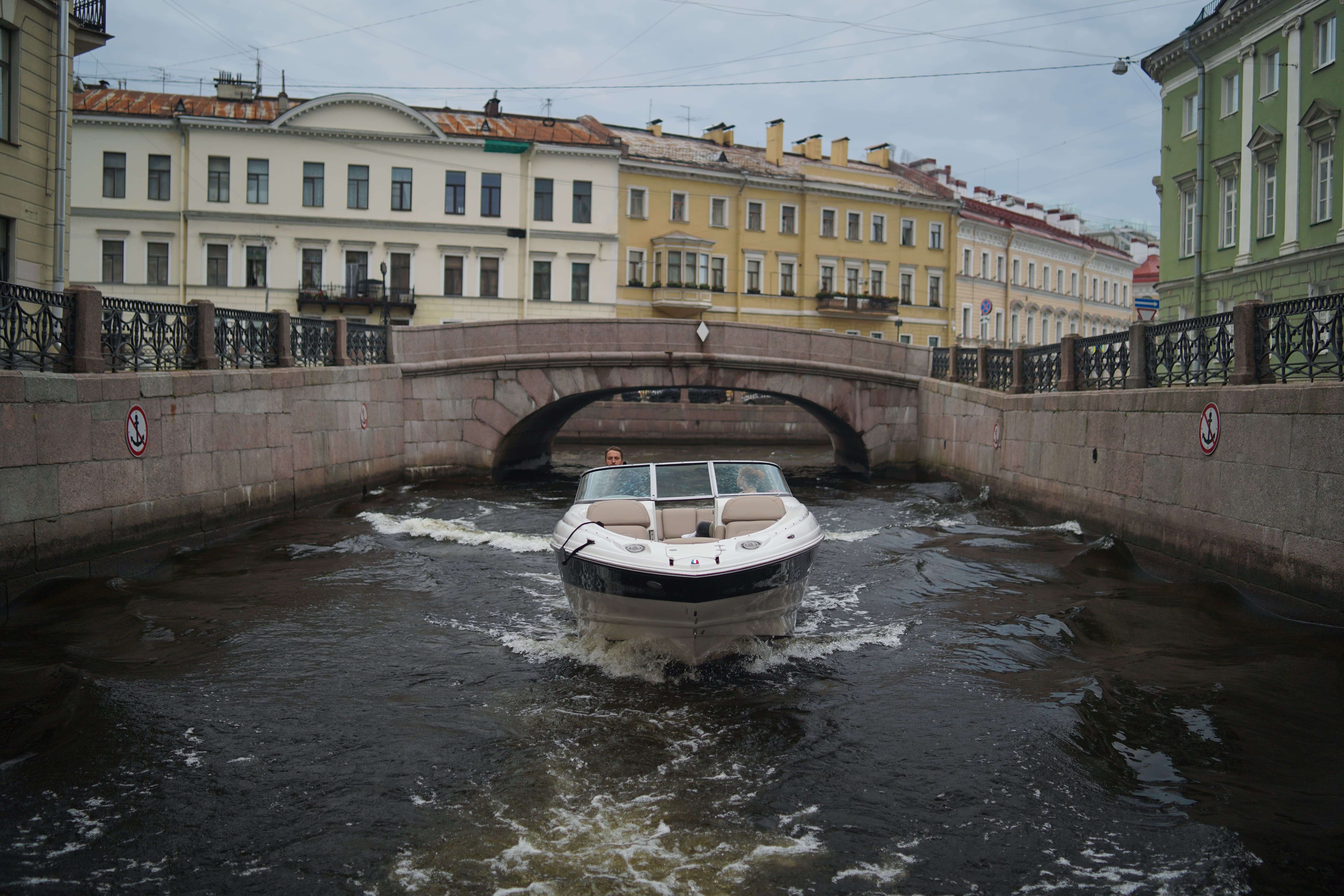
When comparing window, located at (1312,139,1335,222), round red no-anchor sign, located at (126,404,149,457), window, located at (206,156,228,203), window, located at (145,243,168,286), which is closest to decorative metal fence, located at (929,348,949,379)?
window, located at (1312,139,1335,222)

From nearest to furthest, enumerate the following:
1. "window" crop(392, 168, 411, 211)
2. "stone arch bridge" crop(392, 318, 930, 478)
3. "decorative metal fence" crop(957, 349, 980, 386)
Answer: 1. "stone arch bridge" crop(392, 318, 930, 478)
2. "decorative metal fence" crop(957, 349, 980, 386)
3. "window" crop(392, 168, 411, 211)

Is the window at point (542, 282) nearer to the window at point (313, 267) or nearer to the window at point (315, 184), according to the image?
the window at point (313, 267)

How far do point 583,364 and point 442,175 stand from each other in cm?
1866

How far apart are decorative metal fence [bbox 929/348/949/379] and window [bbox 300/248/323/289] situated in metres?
22.4

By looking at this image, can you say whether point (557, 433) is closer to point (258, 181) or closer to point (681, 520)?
point (258, 181)

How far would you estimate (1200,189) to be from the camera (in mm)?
27078

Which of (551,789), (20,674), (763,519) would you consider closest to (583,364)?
(763,519)

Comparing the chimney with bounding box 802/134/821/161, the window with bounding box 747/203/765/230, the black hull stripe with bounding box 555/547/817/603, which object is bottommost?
the black hull stripe with bounding box 555/547/817/603

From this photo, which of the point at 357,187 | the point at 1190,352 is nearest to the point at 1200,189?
the point at 1190,352

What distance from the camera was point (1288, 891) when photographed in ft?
16.3

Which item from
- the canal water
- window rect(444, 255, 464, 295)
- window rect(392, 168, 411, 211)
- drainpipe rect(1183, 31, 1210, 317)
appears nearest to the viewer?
the canal water

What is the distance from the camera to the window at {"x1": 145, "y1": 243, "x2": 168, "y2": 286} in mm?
36344

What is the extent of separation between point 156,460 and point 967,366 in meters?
15.6

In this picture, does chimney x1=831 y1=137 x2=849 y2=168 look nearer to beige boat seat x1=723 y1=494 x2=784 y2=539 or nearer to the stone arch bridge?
the stone arch bridge
